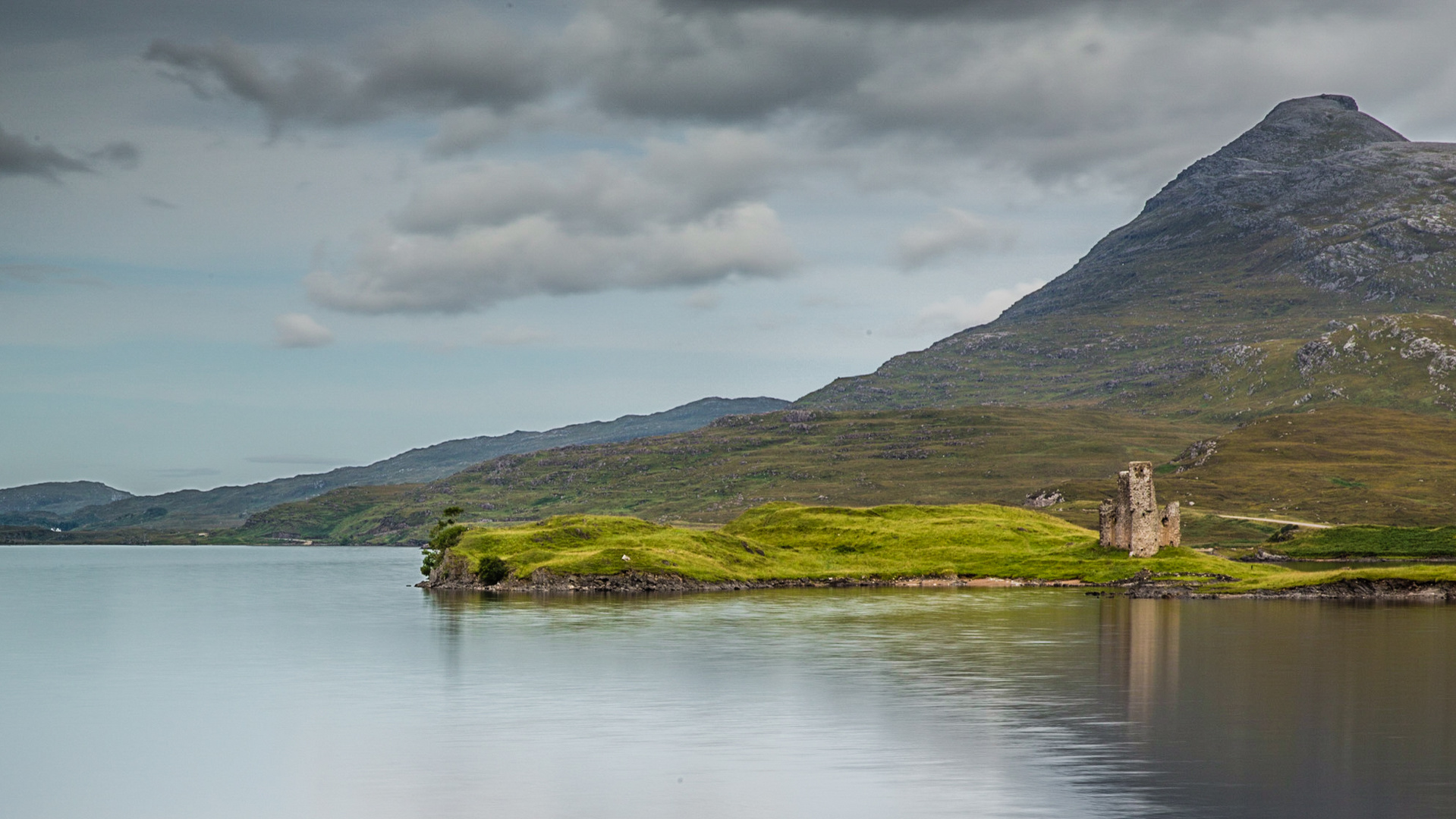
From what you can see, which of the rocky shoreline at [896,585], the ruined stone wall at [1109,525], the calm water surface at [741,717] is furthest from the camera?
the ruined stone wall at [1109,525]

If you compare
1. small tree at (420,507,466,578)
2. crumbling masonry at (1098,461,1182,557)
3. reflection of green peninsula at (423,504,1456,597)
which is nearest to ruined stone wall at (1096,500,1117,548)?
crumbling masonry at (1098,461,1182,557)

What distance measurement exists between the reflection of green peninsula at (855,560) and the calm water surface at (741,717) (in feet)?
101

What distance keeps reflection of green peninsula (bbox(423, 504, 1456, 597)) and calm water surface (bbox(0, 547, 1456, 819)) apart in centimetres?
3085

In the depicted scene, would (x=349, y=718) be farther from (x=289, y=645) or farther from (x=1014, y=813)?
(x=289, y=645)

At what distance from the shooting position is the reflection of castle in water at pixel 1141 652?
5766 centimetres

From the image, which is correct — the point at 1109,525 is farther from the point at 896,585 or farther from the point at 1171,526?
the point at 896,585

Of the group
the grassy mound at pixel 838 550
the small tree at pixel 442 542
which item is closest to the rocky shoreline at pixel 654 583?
the grassy mound at pixel 838 550

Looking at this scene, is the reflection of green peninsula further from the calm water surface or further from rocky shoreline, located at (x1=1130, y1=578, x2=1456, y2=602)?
the calm water surface

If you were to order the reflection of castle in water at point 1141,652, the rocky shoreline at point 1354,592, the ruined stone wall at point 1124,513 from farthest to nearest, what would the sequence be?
the ruined stone wall at point 1124,513 → the rocky shoreline at point 1354,592 → the reflection of castle in water at point 1141,652

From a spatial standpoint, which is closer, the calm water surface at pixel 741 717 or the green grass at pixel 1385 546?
the calm water surface at pixel 741 717

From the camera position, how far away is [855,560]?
6634 inches

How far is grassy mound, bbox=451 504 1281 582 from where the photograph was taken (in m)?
148

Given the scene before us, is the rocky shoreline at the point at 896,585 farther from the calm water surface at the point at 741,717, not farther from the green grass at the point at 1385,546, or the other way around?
the green grass at the point at 1385,546

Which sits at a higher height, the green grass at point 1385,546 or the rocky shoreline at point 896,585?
the green grass at point 1385,546
